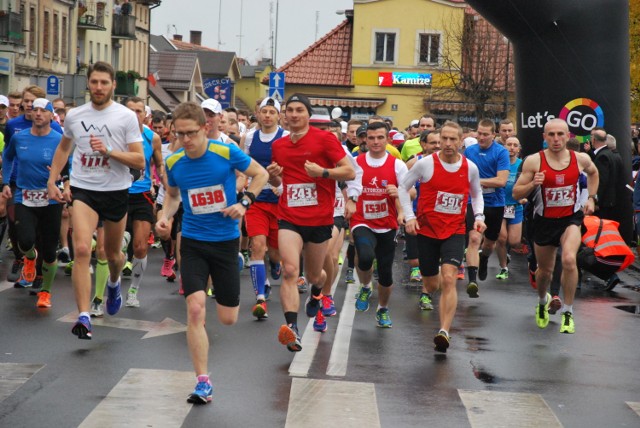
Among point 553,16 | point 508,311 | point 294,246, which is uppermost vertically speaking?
point 553,16

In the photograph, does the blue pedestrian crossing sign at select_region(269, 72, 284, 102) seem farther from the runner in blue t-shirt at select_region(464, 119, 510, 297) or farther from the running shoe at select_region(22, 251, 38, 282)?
the running shoe at select_region(22, 251, 38, 282)

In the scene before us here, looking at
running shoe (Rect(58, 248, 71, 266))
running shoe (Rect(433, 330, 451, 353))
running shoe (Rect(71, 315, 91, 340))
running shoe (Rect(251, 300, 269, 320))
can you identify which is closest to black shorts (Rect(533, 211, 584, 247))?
running shoe (Rect(433, 330, 451, 353))

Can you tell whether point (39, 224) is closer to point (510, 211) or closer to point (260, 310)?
point (260, 310)

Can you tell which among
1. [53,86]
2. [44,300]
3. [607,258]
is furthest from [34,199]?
[53,86]

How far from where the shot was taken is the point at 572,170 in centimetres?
1234

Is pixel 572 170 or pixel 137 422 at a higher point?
pixel 572 170

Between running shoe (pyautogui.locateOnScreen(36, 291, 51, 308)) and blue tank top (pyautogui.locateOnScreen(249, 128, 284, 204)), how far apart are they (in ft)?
7.09

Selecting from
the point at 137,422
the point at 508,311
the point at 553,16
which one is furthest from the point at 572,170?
the point at 553,16

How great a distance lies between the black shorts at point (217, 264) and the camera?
28.2 ft

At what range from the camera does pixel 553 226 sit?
1245cm

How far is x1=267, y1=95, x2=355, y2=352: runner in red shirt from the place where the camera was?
34.0 ft

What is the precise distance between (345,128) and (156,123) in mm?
7497

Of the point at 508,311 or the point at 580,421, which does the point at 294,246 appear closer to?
the point at 580,421

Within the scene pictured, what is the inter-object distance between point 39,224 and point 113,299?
1.72m
